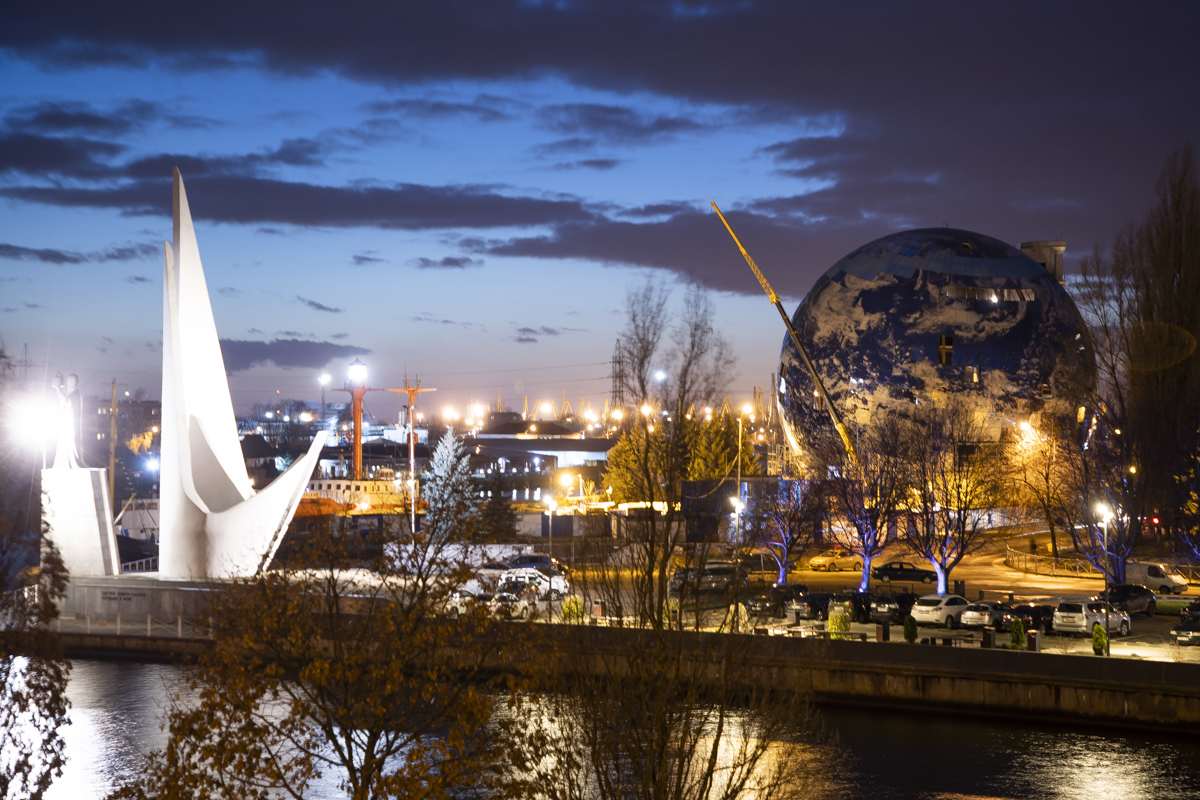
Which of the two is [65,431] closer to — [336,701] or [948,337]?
[336,701]

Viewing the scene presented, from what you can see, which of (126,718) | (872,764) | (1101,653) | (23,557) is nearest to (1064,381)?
(1101,653)

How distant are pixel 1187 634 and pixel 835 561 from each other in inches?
806

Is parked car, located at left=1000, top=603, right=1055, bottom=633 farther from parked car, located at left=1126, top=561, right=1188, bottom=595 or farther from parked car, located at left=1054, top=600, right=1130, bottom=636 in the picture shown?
parked car, located at left=1126, top=561, right=1188, bottom=595

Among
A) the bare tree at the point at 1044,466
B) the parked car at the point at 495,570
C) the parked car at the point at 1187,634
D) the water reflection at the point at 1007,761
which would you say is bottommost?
the water reflection at the point at 1007,761

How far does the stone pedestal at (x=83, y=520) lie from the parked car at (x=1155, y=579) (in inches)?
1362

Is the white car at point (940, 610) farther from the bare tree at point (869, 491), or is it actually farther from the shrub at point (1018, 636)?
the bare tree at point (869, 491)

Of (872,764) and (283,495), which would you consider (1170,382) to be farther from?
(283,495)

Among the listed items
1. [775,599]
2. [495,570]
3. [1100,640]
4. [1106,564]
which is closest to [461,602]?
[1100,640]

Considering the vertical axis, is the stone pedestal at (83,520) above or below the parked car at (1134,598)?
above

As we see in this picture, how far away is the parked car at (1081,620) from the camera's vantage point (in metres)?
28.7

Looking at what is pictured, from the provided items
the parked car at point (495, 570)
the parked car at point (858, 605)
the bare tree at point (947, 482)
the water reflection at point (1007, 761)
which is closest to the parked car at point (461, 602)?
the parked car at point (495, 570)

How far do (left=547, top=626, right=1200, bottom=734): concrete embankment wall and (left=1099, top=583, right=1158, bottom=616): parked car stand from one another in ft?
30.3

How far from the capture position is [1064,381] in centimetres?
5119

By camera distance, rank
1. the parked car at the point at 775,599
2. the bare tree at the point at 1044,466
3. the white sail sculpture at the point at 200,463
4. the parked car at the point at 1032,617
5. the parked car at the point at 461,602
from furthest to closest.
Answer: the bare tree at the point at 1044,466, the white sail sculpture at the point at 200,463, the parked car at the point at 1032,617, the parked car at the point at 775,599, the parked car at the point at 461,602
